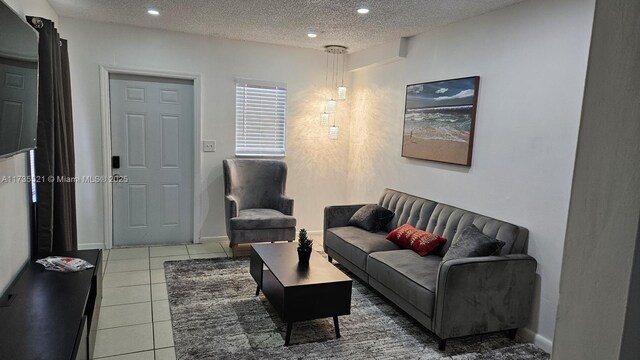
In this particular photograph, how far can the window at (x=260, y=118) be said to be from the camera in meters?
5.17

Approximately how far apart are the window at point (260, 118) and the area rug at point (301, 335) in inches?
83.9

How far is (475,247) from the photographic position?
295 centimetres

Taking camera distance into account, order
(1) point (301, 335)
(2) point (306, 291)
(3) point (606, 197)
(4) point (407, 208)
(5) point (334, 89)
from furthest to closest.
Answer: (5) point (334, 89), (4) point (407, 208), (1) point (301, 335), (2) point (306, 291), (3) point (606, 197)

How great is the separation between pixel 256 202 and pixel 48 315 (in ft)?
10.4

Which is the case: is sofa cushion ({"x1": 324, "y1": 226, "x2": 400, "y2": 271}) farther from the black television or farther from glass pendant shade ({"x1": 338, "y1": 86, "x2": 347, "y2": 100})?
the black television

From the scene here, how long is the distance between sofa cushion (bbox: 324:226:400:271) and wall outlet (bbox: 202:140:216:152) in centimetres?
181

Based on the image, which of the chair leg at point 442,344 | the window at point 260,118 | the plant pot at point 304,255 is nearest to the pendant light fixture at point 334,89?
the window at point 260,118

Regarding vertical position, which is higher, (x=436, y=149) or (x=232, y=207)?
(x=436, y=149)

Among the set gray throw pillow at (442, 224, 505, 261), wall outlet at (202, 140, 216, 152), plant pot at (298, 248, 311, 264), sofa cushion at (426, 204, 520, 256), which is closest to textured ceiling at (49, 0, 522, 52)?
wall outlet at (202, 140, 216, 152)

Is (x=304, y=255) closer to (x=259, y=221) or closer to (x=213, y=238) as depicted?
(x=259, y=221)

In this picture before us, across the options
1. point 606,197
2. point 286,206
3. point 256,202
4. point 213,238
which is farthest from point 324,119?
point 606,197

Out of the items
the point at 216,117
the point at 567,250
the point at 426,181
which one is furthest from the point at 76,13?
the point at 567,250

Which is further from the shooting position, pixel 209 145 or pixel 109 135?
pixel 209 145

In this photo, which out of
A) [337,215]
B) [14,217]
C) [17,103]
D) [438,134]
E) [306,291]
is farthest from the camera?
[337,215]
